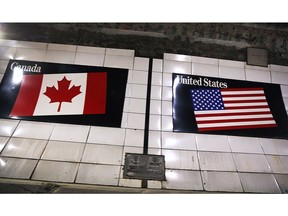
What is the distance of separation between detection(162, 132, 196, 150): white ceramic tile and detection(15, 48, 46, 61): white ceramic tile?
2.02 m

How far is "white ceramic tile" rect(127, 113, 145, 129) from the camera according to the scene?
8.80 ft

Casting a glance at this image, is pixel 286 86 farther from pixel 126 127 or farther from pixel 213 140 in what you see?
pixel 126 127

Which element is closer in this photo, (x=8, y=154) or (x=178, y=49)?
(x=8, y=154)

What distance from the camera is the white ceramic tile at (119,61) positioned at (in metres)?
3.05

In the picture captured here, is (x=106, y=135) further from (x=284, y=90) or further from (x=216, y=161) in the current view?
(x=284, y=90)

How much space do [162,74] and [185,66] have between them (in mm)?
Result: 371

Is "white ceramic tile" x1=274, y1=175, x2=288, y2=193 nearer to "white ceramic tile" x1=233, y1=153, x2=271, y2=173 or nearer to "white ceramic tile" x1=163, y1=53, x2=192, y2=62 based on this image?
"white ceramic tile" x1=233, y1=153, x2=271, y2=173

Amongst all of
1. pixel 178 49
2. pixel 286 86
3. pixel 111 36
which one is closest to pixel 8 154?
pixel 111 36

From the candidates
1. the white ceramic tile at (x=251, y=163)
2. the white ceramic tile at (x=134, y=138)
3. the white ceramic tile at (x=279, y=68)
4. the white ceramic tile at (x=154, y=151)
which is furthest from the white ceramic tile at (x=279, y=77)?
the white ceramic tile at (x=134, y=138)

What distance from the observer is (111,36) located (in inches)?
125

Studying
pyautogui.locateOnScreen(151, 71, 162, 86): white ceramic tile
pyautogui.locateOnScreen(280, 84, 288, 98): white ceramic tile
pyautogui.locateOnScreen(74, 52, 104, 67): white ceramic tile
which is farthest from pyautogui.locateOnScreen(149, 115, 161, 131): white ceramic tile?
pyautogui.locateOnScreen(280, 84, 288, 98): white ceramic tile

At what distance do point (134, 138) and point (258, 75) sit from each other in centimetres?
205

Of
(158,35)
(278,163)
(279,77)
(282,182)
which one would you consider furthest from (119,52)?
(282,182)

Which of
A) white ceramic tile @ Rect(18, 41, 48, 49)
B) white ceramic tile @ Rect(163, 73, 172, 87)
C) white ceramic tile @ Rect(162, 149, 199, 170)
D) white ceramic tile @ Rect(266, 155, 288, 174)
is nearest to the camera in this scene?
white ceramic tile @ Rect(162, 149, 199, 170)
